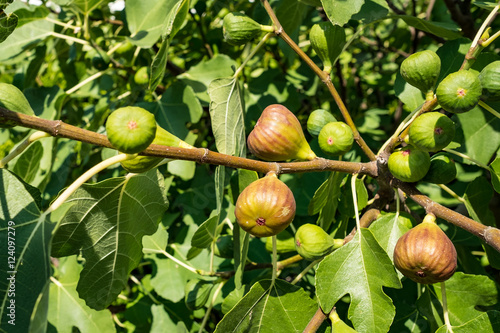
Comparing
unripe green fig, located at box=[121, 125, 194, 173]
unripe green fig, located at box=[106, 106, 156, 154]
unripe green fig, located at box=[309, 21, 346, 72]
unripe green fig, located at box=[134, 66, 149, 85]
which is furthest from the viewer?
unripe green fig, located at box=[134, 66, 149, 85]

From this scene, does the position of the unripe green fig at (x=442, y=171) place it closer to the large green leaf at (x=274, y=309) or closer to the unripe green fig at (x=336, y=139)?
the unripe green fig at (x=336, y=139)

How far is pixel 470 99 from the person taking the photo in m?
1.11

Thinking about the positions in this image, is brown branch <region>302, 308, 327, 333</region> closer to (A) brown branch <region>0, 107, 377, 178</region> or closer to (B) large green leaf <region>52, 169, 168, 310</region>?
(A) brown branch <region>0, 107, 377, 178</region>

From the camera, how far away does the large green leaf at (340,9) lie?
54.1 inches

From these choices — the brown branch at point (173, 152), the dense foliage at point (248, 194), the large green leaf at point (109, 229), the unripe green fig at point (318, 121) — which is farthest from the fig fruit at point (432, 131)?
the large green leaf at point (109, 229)

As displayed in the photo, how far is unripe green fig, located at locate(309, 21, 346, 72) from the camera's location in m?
1.43

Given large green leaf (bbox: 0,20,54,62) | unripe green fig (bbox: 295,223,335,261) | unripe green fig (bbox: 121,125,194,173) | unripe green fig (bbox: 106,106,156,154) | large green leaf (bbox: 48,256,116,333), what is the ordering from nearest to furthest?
unripe green fig (bbox: 106,106,156,154), unripe green fig (bbox: 121,125,194,173), unripe green fig (bbox: 295,223,335,261), large green leaf (bbox: 48,256,116,333), large green leaf (bbox: 0,20,54,62)

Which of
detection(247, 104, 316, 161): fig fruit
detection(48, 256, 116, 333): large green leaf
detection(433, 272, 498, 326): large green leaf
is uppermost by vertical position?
detection(247, 104, 316, 161): fig fruit

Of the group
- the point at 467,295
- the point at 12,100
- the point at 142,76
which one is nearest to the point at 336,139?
the point at 467,295

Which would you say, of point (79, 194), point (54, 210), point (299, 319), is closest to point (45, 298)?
point (54, 210)

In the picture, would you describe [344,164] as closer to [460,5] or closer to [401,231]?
[401,231]

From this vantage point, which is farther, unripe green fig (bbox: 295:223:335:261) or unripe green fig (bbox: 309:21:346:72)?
unripe green fig (bbox: 309:21:346:72)

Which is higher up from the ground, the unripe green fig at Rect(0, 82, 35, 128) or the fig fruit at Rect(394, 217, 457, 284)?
the unripe green fig at Rect(0, 82, 35, 128)

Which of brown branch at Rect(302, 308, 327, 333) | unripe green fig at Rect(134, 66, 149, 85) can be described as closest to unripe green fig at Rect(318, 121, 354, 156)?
brown branch at Rect(302, 308, 327, 333)
